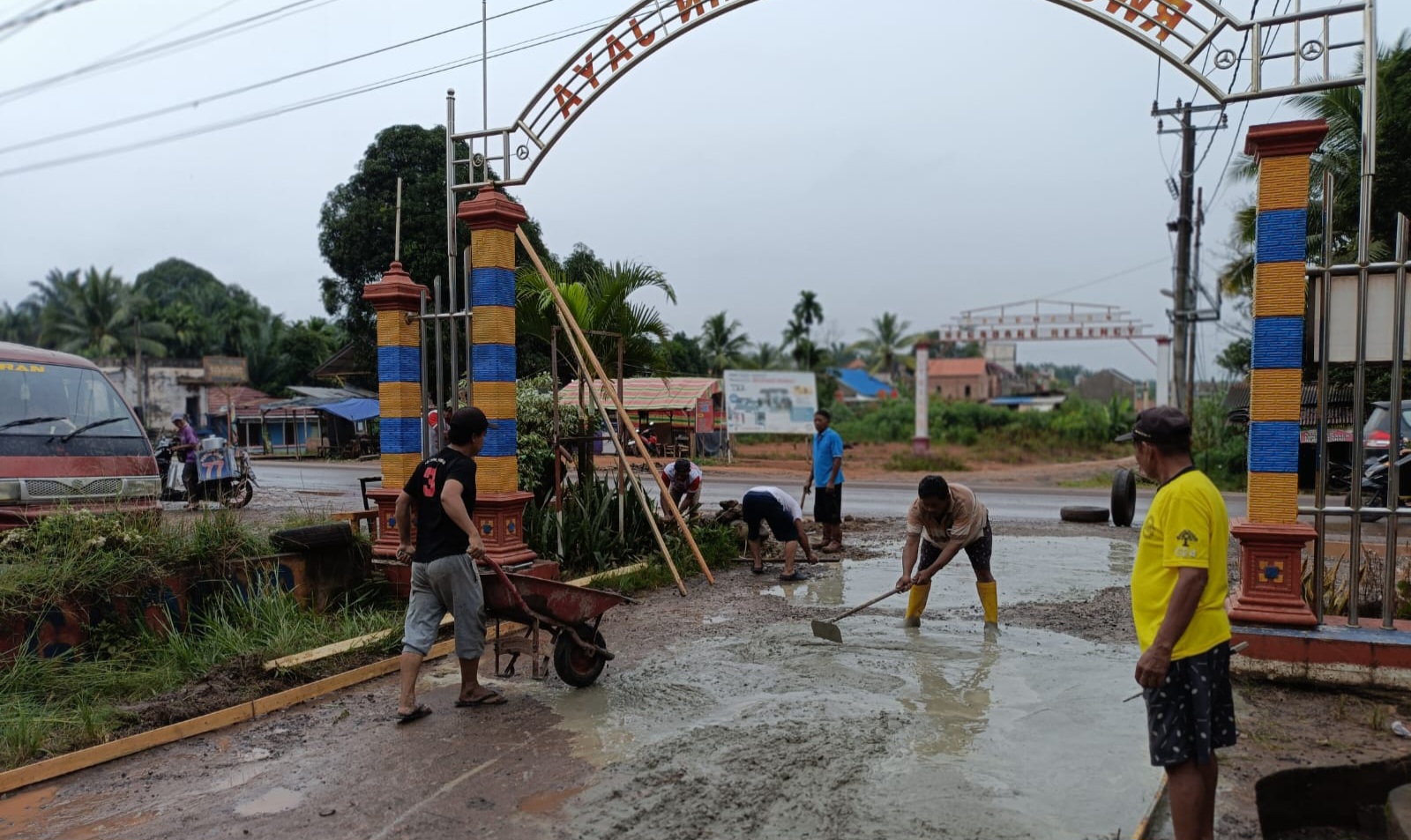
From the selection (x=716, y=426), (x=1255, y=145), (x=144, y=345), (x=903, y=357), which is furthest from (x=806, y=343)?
(x=1255, y=145)

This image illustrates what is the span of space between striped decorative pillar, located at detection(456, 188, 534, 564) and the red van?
265cm

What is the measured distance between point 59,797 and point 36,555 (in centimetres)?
239

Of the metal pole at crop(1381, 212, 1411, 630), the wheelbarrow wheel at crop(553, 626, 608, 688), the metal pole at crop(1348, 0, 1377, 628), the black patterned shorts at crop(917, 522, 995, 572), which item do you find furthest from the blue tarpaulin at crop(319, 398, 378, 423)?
the metal pole at crop(1381, 212, 1411, 630)

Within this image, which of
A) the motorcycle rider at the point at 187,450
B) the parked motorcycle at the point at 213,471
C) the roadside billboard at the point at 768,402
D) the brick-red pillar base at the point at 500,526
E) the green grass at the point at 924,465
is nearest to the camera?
the brick-red pillar base at the point at 500,526

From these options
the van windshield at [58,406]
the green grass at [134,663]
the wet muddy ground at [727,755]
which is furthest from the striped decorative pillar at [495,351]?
the van windshield at [58,406]

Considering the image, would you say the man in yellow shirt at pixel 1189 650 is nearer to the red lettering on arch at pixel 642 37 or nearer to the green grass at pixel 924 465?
the red lettering on arch at pixel 642 37

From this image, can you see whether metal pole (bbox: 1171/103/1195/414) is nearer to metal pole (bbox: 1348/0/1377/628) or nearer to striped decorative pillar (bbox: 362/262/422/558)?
metal pole (bbox: 1348/0/1377/628)

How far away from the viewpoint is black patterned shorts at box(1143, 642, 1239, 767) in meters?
3.35

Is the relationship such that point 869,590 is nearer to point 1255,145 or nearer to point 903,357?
point 1255,145

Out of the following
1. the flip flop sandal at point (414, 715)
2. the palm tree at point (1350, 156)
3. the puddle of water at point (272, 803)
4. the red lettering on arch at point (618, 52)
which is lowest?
the puddle of water at point (272, 803)

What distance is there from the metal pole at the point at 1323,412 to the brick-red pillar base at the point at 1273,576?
3.1 inches

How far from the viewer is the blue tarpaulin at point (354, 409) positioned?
101 feet

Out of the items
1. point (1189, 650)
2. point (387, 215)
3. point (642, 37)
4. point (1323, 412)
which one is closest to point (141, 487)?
point (642, 37)

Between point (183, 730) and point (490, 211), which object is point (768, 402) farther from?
point (183, 730)
